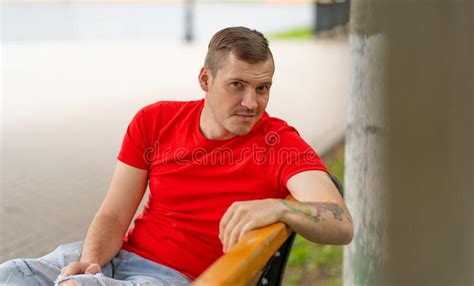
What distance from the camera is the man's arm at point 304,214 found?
6.51 feet

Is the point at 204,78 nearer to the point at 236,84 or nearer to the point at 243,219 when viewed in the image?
the point at 236,84

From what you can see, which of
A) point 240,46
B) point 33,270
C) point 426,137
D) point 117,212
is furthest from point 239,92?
point 426,137

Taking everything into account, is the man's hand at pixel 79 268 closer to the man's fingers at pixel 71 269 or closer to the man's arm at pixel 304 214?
the man's fingers at pixel 71 269

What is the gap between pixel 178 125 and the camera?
2.62 meters

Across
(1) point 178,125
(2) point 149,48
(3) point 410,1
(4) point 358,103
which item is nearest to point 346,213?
(1) point 178,125

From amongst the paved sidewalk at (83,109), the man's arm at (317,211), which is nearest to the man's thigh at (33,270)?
the man's arm at (317,211)

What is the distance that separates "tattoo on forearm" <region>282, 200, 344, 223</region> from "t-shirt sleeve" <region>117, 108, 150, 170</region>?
66 centimetres

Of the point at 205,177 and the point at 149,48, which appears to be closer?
the point at 205,177

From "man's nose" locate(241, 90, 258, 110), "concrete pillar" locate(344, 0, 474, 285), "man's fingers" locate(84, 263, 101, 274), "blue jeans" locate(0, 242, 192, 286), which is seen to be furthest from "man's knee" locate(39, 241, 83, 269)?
"concrete pillar" locate(344, 0, 474, 285)

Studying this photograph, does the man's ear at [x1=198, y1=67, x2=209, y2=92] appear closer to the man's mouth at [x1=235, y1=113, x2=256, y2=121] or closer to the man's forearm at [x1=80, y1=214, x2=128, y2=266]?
the man's mouth at [x1=235, y1=113, x2=256, y2=121]

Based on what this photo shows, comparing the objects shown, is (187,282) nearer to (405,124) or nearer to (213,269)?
(213,269)

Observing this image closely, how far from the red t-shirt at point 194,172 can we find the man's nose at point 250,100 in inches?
6.4

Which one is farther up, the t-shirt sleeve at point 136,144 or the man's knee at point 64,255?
the t-shirt sleeve at point 136,144

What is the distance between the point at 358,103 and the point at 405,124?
1906 millimetres
